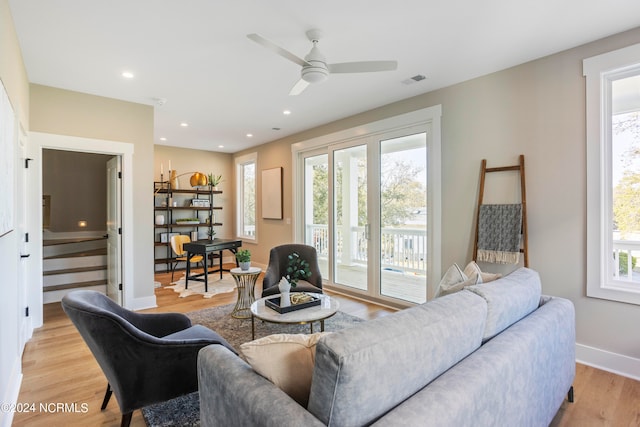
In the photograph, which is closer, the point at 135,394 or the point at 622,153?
the point at 135,394

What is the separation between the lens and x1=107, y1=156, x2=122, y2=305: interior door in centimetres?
415

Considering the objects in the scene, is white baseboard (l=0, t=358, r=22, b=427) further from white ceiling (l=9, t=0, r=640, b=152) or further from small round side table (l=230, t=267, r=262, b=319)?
white ceiling (l=9, t=0, r=640, b=152)

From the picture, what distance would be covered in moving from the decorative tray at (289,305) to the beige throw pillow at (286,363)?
A: 1495 millimetres

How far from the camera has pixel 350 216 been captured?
16.1 ft

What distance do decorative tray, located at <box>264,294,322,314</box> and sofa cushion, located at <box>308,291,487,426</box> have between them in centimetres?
159

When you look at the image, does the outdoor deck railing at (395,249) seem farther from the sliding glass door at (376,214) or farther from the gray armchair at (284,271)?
the gray armchair at (284,271)

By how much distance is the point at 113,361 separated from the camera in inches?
66.1

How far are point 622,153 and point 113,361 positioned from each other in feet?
13.0

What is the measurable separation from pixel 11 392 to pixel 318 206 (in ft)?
13.6

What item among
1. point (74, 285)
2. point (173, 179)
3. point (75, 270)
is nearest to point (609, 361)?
point (74, 285)

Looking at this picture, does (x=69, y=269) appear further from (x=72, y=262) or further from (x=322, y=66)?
(x=322, y=66)

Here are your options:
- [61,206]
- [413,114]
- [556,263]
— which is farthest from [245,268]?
[61,206]

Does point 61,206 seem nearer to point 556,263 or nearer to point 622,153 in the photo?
point 556,263

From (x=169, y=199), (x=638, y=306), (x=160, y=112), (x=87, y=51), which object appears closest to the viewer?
(x=638, y=306)
